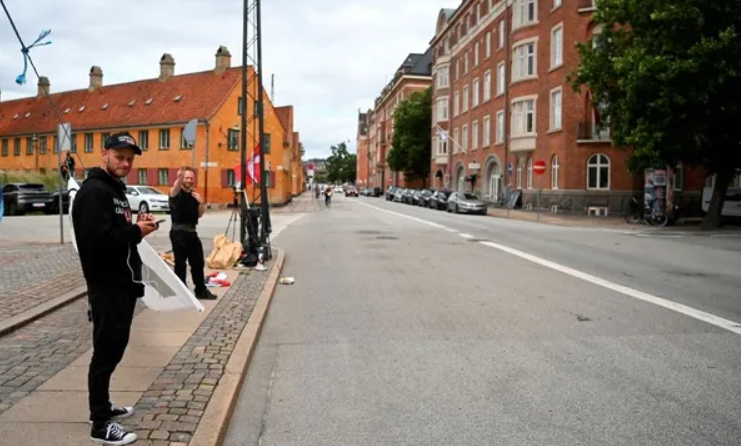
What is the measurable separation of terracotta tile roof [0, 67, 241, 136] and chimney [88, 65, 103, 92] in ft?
2.10

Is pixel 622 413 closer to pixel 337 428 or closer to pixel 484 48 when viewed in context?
pixel 337 428

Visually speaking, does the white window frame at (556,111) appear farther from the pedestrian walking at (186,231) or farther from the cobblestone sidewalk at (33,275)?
the pedestrian walking at (186,231)

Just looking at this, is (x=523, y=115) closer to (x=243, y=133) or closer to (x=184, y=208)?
(x=243, y=133)

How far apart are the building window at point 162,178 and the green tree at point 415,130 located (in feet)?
120

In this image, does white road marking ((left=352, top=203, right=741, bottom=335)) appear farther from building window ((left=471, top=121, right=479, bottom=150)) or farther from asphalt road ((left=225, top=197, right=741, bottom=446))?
building window ((left=471, top=121, right=479, bottom=150))

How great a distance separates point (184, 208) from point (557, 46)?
35285mm

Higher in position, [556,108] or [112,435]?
[556,108]

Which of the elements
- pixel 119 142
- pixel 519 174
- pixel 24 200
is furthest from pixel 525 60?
pixel 119 142

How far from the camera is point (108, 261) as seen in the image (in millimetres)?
3994

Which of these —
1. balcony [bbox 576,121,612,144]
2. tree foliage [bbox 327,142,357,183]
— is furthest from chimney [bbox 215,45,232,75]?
tree foliage [bbox 327,142,357,183]

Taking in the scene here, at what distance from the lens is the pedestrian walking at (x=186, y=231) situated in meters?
8.66

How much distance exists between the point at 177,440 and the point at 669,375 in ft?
12.8

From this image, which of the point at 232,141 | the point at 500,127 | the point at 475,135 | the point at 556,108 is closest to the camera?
the point at 556,108

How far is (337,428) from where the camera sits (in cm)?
A: 444
